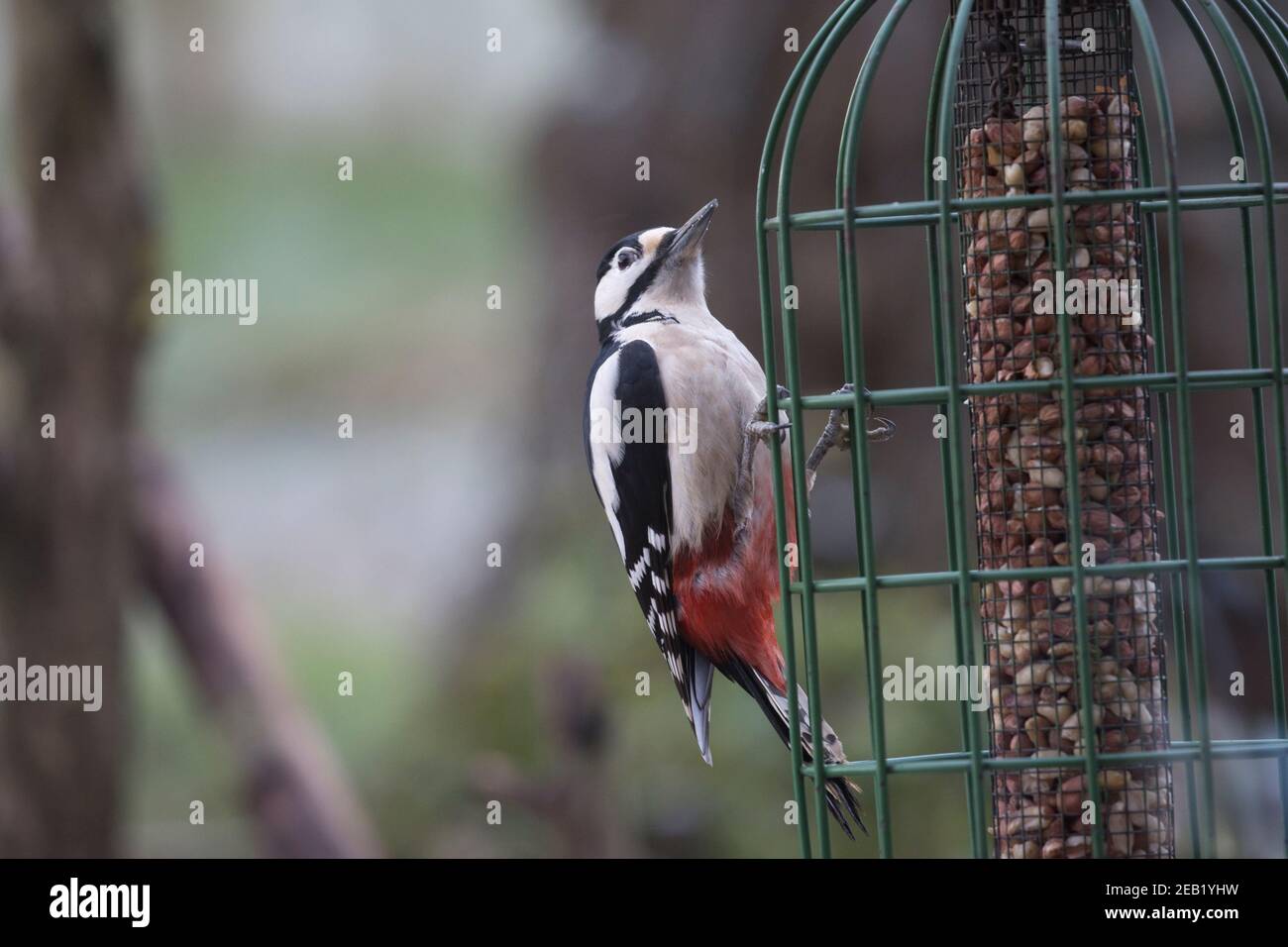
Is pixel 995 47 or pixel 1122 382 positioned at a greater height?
pixel 995 47

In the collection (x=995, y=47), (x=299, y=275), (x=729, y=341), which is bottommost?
(x=729, y=341)

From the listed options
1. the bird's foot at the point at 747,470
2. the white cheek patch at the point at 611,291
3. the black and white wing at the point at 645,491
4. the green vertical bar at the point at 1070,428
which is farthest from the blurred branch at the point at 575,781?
the green vertical bar at the point at 1070,428

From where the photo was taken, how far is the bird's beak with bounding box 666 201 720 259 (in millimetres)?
4158

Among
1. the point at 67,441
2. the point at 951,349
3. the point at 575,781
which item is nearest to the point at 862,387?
the point at 951,349

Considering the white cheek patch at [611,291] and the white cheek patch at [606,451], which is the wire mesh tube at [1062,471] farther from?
the white cheek patch at [611,291]

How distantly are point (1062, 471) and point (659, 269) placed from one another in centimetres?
172

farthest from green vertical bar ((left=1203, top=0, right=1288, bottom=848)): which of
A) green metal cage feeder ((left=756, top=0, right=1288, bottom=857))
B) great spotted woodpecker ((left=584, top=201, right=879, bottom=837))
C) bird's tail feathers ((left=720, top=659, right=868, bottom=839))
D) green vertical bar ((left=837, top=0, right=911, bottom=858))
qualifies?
great spotted woodpecker ((left=584, top=201, right=879, bottom=837))

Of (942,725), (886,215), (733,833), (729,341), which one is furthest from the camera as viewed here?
(733,833)

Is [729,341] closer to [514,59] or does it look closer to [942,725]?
[942,725]

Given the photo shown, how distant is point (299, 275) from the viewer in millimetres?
9500

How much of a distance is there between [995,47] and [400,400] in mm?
6129

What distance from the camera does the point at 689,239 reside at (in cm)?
419

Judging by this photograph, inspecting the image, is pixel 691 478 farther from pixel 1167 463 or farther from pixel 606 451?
pixel 1167 463
